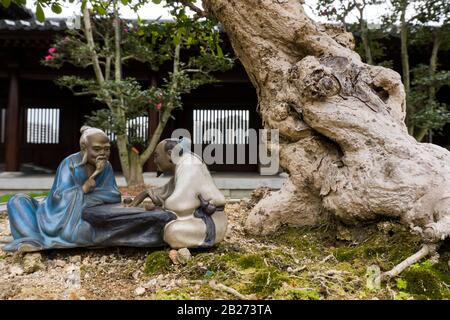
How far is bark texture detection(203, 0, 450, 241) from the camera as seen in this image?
2779 mm

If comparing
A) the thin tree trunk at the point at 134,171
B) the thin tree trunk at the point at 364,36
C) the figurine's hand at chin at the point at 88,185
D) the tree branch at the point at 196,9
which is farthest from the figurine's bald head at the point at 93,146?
the thin tree trunk at the point at 364,36

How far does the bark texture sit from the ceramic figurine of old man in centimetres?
96

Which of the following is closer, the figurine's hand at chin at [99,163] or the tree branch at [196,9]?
the figurine's hand at chin at [99,163]

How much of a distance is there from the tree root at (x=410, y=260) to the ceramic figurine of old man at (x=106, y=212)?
47.4 inches

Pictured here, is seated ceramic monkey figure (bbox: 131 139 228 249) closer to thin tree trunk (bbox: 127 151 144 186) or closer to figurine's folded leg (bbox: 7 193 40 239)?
figurine's folded leg (bbox: 7 193 40 239)

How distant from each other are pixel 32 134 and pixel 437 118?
12051mm

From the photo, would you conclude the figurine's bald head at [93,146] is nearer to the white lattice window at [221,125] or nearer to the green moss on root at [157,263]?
the green moss on root at [157,263]

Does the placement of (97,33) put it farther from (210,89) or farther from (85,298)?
(85,298)

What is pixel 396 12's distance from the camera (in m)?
7.86

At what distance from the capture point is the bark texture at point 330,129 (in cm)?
278

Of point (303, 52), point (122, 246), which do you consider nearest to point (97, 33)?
point (303, 52)

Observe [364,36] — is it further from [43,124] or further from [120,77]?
[43,124]

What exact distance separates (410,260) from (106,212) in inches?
83.9

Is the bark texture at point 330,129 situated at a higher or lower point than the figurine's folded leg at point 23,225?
higher
